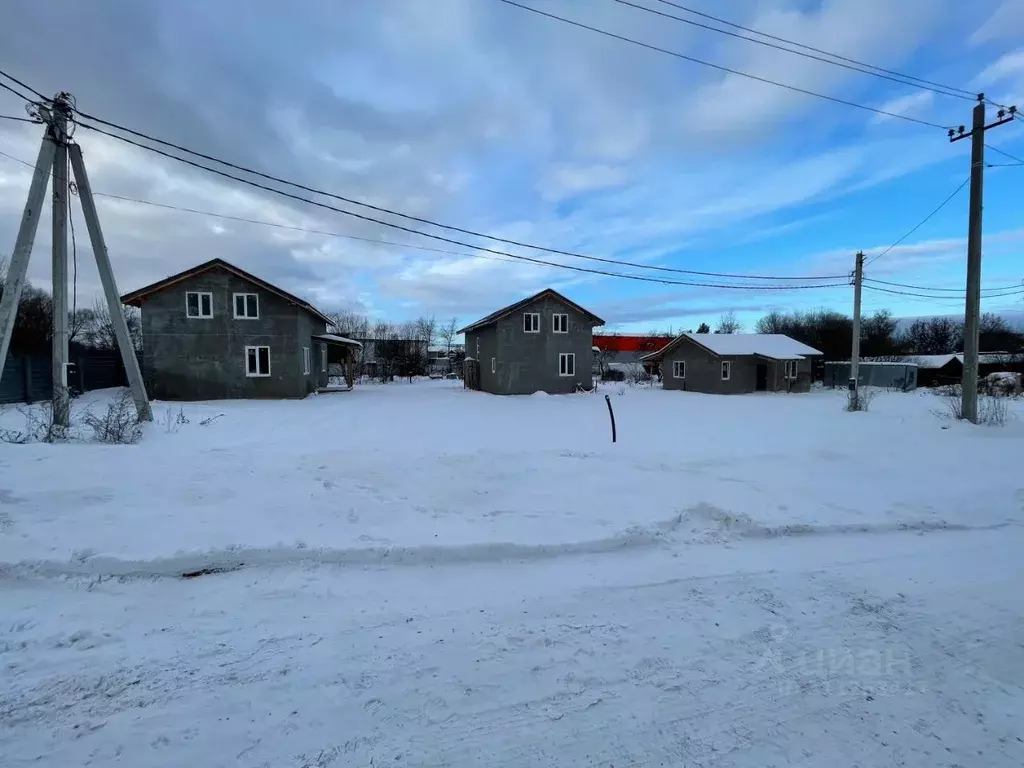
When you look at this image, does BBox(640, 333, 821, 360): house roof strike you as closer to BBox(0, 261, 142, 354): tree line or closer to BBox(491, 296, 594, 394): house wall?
BBox(491, 296, 594, 394): house wall

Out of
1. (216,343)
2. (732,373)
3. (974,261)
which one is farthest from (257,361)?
(732,373)

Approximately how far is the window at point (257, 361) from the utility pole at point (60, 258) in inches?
480

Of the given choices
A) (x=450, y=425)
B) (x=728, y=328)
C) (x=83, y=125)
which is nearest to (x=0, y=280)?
(x=83, y=125)

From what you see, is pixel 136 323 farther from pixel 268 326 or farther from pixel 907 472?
pixel 907 472

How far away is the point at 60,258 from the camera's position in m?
9.63

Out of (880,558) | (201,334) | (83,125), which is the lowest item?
(880,558)

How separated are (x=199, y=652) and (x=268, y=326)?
21.2 meters

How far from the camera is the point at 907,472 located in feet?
26.0

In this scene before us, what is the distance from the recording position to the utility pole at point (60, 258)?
8742mm

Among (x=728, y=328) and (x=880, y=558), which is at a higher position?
(x=728, y=328)

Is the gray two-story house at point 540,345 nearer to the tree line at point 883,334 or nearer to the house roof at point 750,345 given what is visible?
the house roof at point 750,345

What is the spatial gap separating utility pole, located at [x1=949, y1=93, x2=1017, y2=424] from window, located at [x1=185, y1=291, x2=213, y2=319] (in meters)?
26.5

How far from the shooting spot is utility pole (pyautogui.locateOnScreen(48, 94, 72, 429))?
344 inches

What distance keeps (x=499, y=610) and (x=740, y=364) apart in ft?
107
